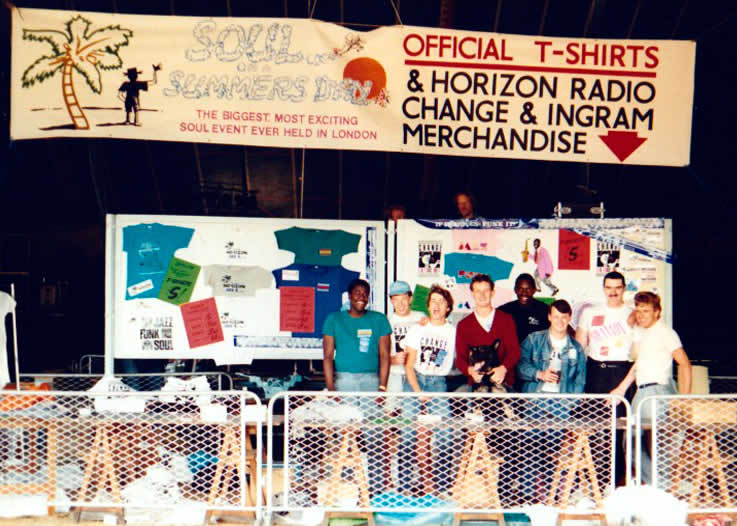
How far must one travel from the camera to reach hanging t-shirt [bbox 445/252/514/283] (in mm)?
7887

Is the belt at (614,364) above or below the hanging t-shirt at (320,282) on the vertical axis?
below

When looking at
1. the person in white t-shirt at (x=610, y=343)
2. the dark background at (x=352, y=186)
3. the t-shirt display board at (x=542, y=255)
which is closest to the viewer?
the person in white t-shirt at (x=610, y=343)

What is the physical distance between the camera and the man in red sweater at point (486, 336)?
6.11m

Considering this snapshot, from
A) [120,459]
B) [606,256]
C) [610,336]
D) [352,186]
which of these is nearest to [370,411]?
[120,459]

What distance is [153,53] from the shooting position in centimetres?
611

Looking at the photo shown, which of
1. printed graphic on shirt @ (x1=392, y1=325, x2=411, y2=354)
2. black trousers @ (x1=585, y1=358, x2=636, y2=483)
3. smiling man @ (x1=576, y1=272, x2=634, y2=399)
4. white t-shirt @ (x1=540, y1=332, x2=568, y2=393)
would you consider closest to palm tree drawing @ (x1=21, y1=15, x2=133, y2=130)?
printed graphic on shirt @ (x1=392, y1=325, x2=411, y2=354)

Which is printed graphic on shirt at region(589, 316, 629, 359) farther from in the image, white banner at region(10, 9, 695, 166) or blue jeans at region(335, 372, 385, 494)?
blue jeans at region(335, 372, 385, 494)

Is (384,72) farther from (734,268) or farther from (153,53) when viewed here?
(734,268)

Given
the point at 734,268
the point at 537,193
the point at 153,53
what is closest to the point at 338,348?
the point at 153,53

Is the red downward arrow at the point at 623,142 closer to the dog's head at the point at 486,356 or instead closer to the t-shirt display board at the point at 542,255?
the t-shirt display board at the point at 542,255

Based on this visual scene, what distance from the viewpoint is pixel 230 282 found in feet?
26.3

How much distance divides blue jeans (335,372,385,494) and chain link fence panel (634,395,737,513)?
1.95 metres

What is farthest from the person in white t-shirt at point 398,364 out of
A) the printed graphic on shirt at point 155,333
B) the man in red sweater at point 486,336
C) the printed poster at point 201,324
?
the printed graphic on shirt at point 155,333

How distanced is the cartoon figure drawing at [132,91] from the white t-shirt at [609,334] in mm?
4160
